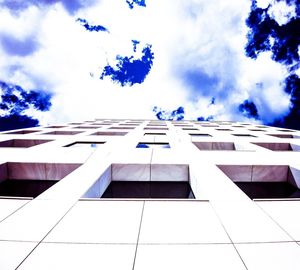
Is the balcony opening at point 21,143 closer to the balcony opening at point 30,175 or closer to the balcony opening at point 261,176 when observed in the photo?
the balcony opening at point 30,175

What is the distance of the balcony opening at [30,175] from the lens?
8.70m

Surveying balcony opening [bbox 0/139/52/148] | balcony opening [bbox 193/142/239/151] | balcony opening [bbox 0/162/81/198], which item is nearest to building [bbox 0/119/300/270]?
balcony opening [bbox 0/162/81/198]

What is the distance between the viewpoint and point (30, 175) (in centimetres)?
928

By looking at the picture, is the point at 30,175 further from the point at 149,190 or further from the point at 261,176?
the point at 261,176

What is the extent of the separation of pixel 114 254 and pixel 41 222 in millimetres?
2127

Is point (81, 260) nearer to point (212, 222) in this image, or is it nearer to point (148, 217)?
point (148, 217)

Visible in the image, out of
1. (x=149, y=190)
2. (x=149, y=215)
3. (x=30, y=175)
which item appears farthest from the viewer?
(x=30, y=175)

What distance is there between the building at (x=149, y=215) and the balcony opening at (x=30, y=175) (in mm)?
41

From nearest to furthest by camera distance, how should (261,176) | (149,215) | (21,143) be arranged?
(149,215) → (261,176) → (21,143)

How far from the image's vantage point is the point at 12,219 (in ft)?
15.8

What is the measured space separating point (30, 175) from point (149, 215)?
6.96 metres

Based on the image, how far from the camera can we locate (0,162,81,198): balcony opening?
870 cm

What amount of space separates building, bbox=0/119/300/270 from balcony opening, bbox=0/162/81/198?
0.04 m

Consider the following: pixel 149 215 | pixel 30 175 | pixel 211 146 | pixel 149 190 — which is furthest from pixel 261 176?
pixel 30 175
